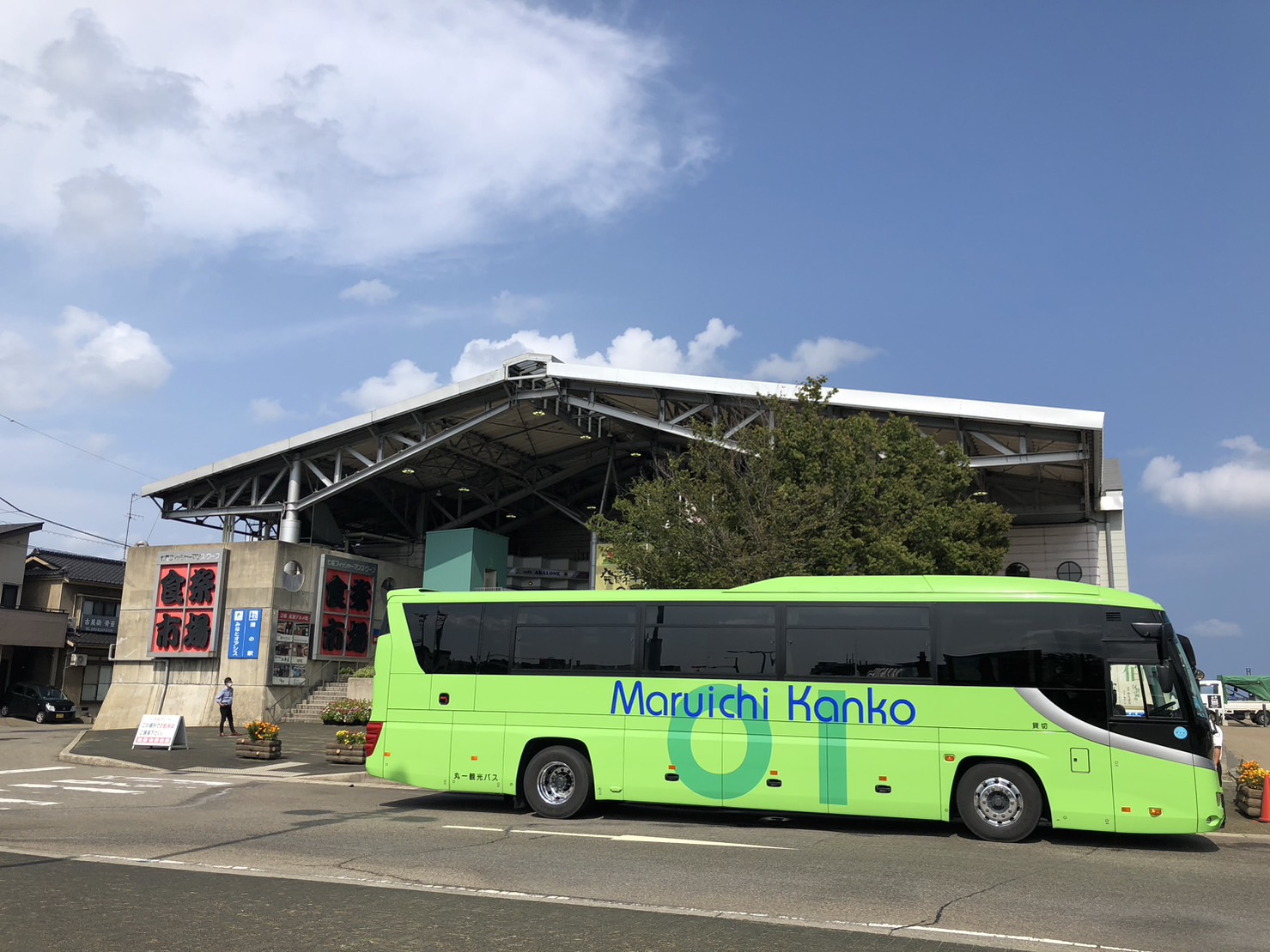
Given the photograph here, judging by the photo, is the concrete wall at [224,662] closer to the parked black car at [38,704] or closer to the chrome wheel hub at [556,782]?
the parked black car at [38,704]

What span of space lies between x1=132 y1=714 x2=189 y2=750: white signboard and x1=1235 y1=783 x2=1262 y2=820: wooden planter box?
69.4ft

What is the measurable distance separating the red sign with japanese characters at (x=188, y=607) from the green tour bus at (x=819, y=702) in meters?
24.3

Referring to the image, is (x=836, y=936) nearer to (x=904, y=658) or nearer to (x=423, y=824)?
(x=904, y=658)

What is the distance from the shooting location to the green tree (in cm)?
2220

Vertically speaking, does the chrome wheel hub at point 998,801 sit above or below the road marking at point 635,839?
above

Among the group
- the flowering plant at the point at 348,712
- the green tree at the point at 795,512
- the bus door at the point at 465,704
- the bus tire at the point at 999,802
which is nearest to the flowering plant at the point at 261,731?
the flowering plant at the point at 348,712

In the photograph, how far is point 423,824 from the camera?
12.8 m

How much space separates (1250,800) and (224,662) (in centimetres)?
3155

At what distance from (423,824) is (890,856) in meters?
5.69

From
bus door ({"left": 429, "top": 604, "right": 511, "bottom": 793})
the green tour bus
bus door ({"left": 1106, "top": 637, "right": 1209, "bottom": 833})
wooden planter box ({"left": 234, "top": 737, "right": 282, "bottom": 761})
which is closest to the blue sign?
wooden planter box ({"left": 234, "top": 737, "right": 282, "bottom": 761})

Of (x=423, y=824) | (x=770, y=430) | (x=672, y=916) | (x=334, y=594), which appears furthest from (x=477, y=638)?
(x=334, y=594)

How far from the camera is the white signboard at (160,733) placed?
23.7 meters

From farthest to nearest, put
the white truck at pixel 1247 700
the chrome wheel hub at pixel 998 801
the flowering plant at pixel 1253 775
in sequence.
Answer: the white truck at pixel 1247 700 → the flowering plant at pixel 1253 775 → the chrome wheel hub at pixel 998 801

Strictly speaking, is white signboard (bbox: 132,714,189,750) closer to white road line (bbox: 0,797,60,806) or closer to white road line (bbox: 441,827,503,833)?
white road line (bbox: 0,797,60,806)
